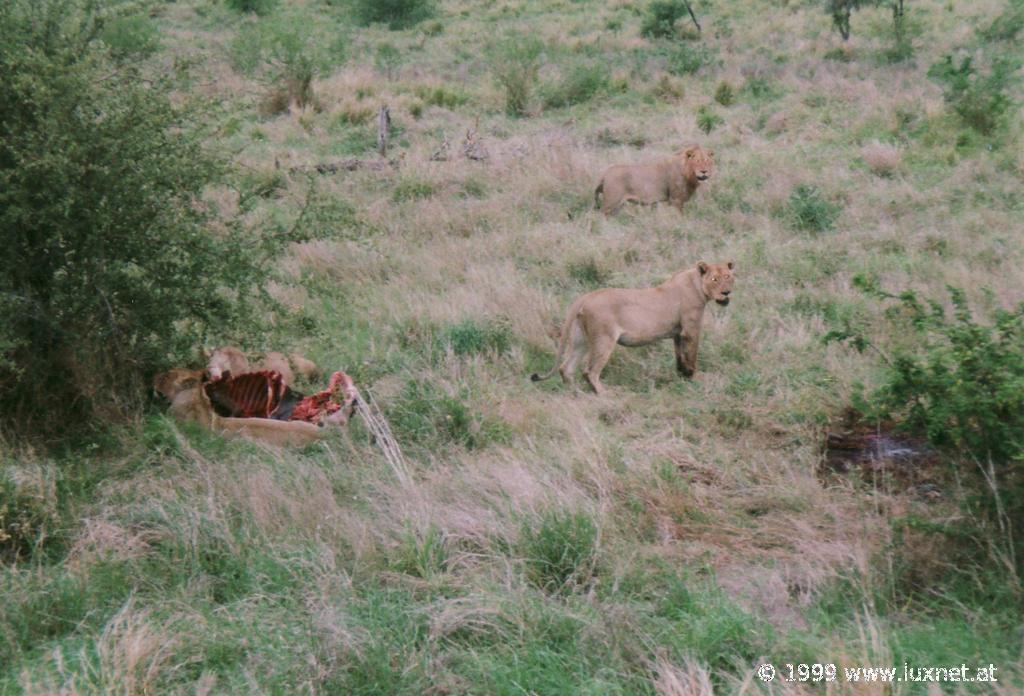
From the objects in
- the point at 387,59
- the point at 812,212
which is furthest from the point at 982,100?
the point at 387,59

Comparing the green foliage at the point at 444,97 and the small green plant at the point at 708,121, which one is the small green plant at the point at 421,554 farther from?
the green foliage at the point at 444,97

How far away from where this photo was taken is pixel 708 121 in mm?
15875

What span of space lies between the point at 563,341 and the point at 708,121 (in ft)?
30.7

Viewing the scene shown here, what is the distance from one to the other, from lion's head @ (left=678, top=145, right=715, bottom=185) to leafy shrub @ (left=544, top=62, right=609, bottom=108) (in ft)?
22.2

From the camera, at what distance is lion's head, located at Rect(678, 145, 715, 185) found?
38.5ft

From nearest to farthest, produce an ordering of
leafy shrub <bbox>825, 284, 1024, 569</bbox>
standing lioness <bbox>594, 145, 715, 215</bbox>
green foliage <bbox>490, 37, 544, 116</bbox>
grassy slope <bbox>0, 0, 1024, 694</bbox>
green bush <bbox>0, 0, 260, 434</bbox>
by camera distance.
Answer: grassy slope <bbox>0, 0, 1024, 694</bbox>
leafy shrub <bbox>825, 284, 1024, 569</bbox>
green bush <bbox>0, 0, 260, 434</bbox>
standing lioness <bbox>594, 145, 715, 215</bbox>
green foliage <bbox>490, 37, 544, 116</bbox>

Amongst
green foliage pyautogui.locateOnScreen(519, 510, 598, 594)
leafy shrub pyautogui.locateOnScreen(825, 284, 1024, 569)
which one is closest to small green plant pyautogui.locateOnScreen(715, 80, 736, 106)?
leafy shrub pyautogui.locateOnScreen(825, 284, 1024, 569)

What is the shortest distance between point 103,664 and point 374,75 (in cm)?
2051

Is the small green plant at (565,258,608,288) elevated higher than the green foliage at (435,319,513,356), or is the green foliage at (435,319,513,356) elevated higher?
the green foliage at (435,319,513,356)

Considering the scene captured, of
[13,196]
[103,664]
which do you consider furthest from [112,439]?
[103,664]

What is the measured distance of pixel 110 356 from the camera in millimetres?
6734

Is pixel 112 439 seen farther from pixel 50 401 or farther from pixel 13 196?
pixel 13 196

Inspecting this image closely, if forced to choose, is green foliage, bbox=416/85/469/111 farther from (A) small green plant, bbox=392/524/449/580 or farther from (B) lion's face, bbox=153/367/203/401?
(A) small green plant, bbox=392/524/449/580

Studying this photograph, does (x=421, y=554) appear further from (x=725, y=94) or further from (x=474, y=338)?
(x=725, y=94)
